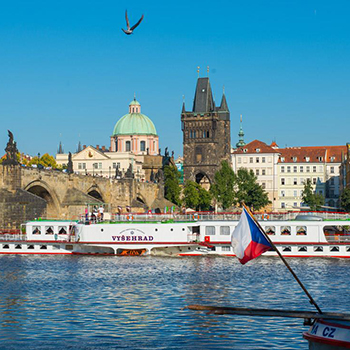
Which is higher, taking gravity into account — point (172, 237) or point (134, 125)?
point (134, 125)

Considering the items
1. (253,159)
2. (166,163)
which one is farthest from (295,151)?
(166,163)

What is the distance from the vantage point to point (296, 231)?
177 ft

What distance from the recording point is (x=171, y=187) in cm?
13112

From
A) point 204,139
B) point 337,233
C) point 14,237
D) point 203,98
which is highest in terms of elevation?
point 203,98

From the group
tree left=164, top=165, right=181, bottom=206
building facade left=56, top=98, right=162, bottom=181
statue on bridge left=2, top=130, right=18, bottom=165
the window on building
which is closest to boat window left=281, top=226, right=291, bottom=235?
statue on bridge left=2, top=130, right=18, bottom=165

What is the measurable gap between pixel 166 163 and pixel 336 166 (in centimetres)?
3620

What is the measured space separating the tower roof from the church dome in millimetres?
20845

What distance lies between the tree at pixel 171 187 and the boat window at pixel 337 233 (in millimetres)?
Answer: 69445

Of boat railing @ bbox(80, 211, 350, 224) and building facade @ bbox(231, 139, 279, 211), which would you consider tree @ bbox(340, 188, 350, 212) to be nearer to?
boat railing @ bbox(80, 211, 350, 224)

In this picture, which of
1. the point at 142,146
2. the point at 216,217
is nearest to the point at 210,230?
the point at 216,217

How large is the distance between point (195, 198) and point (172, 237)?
64983 millimetres

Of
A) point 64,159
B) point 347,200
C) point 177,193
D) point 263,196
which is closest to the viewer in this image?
point 347,200

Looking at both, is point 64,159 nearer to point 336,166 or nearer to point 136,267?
point 336,166

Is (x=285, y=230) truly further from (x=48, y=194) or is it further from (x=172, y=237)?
(x=48, y=194)
